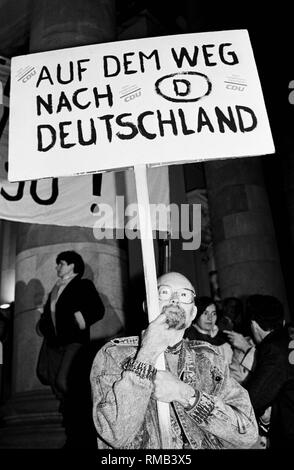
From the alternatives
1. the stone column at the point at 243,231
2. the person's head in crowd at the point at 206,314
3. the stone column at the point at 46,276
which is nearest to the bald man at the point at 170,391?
the person's head in crowd at the point at 206,314

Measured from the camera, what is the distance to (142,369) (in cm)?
176

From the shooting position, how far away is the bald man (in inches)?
68.6

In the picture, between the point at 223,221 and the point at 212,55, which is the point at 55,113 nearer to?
the point at 212,55

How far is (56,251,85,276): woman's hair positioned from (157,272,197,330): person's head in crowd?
9.24ft

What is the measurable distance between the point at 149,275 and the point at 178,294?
0.16 m

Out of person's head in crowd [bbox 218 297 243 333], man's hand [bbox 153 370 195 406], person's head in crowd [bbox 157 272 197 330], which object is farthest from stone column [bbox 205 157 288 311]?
man's hand [bbox 153 370 195 406]

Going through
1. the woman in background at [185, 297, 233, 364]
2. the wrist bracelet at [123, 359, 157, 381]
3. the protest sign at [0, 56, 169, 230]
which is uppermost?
the protest sign at [0, 56, 169, 230]

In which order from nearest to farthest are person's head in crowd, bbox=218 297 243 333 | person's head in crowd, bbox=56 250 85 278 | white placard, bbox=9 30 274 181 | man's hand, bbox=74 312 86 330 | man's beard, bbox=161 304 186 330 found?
man's beard, bbox=161 304 186 330 → white placard, bbox=9 30 274 181 → man's hand, bbox=74 312 86 330 → person's head in crowd, bbox=56 250 85 278 → person's head in crowd, bbox=218 297 243 333

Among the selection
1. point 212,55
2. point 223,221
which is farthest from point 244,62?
point 223,221

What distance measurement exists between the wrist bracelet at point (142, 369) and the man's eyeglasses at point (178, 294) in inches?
14.0

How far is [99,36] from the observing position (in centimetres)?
621

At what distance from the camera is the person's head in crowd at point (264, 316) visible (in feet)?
11.3

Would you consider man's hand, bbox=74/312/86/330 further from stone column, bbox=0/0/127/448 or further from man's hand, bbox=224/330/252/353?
man's hand, bbox=224/330/252/353

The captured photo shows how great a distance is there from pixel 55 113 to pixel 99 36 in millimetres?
4196
